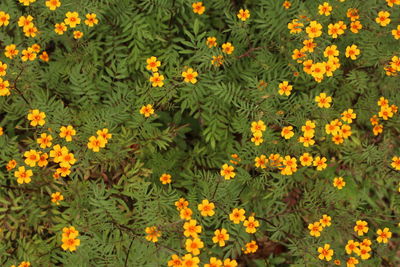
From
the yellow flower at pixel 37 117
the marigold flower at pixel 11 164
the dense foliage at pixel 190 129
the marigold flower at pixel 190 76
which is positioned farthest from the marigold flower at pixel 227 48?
the marigold flower at pixel 11 164

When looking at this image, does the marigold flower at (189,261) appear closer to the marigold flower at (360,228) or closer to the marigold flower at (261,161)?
the marigold flower at (261,161)

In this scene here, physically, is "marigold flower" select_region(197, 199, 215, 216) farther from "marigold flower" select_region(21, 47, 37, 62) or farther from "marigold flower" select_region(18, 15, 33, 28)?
"marigold flower" select_region(18, 15, 33, 28)

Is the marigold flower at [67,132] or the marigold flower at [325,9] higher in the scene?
the marigold flower at [325,9]

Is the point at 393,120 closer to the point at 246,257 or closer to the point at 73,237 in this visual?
the point at 246,257

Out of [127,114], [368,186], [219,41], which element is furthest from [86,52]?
[368,186]

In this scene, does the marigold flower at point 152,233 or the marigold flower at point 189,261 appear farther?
the marigold flower at point 152,233
